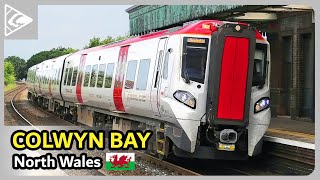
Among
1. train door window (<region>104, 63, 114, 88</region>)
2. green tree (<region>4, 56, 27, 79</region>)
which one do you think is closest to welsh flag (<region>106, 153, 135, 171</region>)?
green tree (<region>4, 56, 27, 79</region>)

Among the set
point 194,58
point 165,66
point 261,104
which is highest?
point 194,58

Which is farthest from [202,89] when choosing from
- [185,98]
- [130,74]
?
[130,74]

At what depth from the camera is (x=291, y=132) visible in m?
12.7

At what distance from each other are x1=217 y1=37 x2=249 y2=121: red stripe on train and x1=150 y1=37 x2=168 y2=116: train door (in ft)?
4.56

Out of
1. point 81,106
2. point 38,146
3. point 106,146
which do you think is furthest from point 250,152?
point 81,106

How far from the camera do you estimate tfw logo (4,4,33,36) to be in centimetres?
833

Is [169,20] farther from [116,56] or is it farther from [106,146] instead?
[106,146]

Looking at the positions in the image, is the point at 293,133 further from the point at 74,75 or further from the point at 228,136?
the point at 74,75

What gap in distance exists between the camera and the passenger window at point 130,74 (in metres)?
11.3

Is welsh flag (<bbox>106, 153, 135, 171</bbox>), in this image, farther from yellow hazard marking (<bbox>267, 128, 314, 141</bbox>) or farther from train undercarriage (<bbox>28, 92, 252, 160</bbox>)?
yellow hazard marking (<bbox>267, 128, 314, 141</bbox>)

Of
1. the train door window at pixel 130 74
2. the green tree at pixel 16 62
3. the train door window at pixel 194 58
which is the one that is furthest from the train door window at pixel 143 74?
the green tree at pixel 16 62

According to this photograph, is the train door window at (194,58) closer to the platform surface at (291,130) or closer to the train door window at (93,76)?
the platform surface at (291,130)

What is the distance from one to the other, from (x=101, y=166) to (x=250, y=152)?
284 centimetres

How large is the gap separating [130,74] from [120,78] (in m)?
0.57
